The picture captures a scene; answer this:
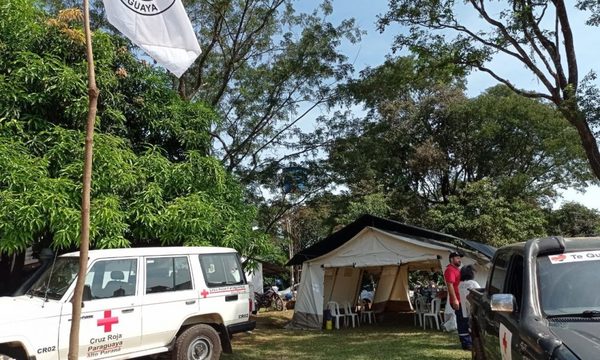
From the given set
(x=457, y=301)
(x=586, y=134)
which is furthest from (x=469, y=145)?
(x=457, y=301)

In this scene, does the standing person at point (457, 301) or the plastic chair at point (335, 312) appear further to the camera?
the plastic chair at point (335, 312)

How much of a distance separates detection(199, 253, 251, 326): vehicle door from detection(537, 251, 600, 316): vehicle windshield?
528cm

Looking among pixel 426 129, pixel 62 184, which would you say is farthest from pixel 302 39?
pixel 426 129

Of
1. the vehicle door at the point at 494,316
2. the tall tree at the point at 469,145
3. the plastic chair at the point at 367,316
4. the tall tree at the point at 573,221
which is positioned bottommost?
the plastic chair at the point at 367,316

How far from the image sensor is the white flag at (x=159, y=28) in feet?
14.9

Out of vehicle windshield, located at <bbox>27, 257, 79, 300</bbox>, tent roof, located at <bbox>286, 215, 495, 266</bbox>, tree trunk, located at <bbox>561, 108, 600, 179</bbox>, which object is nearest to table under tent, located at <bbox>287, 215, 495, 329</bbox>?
tent roof, located at <bbox>286, 215, 495, 266</bbox>

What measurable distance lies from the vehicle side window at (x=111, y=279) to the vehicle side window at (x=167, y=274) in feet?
0.83

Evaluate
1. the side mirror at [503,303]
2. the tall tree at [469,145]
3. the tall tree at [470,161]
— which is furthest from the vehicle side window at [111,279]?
the tall tree at [469,145]

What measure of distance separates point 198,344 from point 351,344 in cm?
530

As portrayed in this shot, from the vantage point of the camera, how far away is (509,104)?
2762 centimetres

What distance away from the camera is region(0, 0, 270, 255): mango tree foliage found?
7.70 meters

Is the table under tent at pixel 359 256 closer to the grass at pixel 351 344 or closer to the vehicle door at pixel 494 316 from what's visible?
the grass at pixel 351 344

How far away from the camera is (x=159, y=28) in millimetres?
4727

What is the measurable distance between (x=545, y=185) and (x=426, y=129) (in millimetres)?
7966
